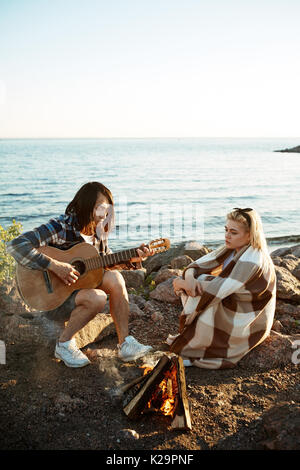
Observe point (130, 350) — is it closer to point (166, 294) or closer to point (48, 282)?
point (48, 282)

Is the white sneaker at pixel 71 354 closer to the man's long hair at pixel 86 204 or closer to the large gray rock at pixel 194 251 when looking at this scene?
the man's long hair at pixel 86 204

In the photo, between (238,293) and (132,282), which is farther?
(132,282)

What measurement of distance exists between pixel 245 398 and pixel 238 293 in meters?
0.89

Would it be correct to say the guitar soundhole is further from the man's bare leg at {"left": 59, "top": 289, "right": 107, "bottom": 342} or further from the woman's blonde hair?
the woman's blonde hair

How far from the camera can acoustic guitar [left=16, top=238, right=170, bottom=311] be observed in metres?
3.85

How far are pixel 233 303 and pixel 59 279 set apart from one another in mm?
1622

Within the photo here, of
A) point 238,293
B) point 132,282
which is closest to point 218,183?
point 132,282

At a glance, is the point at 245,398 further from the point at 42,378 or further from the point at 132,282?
the point at 132,282

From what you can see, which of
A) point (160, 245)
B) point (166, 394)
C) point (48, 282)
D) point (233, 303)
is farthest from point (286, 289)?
point (48, 282)

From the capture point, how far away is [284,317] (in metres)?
5.05

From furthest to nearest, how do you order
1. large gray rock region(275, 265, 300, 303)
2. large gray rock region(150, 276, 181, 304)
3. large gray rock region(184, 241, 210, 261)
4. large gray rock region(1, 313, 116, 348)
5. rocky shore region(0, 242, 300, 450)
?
large gray rock region(184, 241, 210, 261) → large gray rock region(150, 276, 181, 304) → large gray rock region(275, 265, 300, 303) → large gray rock region(1, 313, 116, 348) → rocky shore region(0, 242, 300, 450)

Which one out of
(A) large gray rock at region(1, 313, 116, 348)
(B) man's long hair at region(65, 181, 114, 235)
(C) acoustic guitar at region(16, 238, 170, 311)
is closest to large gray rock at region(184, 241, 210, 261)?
(A) large gray rock at region(1, 313, 116, 348)

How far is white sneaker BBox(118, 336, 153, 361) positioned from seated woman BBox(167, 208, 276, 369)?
14.4 inches

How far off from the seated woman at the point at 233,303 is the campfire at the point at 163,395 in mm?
673
